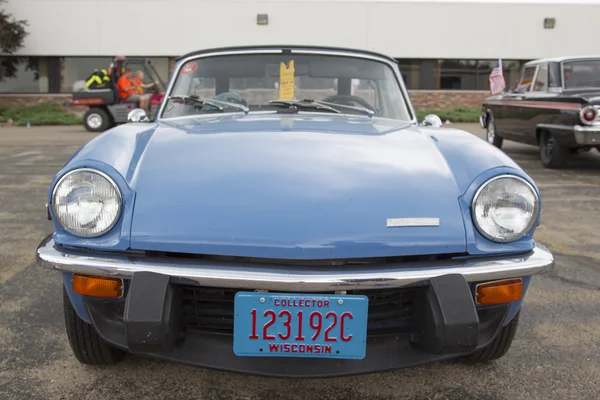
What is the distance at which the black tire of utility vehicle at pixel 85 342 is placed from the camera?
2.10m

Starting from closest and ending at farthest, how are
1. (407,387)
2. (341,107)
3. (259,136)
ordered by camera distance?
1. (407,387)
2. (259,136)
3. (341,107)

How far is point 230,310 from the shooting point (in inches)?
71.8

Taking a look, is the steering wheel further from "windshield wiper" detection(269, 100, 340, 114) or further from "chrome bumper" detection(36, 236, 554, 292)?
"chrome bumper" detection(36, 236, 554, 292)

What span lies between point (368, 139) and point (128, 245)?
3.43 ft

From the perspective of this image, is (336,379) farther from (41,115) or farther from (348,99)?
(41,115)

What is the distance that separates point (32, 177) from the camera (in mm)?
6738

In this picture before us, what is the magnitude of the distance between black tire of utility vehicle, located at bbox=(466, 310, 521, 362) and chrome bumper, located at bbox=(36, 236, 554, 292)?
1.27 ft

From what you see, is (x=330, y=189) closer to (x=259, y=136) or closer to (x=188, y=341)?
(x=259, y=136)

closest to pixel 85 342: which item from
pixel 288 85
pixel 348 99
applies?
pixel 288 85

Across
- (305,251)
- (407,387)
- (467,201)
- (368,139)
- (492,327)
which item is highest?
(368,139)

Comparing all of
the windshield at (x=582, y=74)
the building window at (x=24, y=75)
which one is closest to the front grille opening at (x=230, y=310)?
the windshield at (x=582, y=74)

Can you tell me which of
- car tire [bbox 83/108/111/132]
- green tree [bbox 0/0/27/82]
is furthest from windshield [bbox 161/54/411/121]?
green tree [bbox 0/0/27/82]

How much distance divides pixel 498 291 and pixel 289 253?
71cm

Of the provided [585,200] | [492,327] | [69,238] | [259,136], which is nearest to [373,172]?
[259,136]
